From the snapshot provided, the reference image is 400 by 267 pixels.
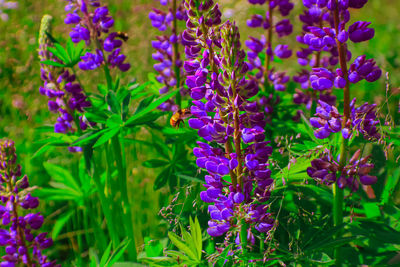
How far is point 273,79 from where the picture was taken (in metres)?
2.90

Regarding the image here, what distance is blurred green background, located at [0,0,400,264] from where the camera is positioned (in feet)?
10.2

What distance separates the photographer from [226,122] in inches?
63.6

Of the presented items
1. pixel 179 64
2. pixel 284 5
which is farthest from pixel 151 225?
pixel 284 5

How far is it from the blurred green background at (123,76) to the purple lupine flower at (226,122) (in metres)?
0.71

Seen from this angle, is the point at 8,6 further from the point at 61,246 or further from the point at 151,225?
the point at 151,225

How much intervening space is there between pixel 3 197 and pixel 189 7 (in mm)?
1235

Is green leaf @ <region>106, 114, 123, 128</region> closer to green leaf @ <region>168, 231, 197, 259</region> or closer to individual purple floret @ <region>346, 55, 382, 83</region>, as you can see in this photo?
green leaf @ <region>168, 231, 197, 259</region>

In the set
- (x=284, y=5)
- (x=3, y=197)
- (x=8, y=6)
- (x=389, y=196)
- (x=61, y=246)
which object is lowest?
(x=61, y=246)

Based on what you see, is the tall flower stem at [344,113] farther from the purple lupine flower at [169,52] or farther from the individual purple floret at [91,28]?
the individual purple floret at [91,28]

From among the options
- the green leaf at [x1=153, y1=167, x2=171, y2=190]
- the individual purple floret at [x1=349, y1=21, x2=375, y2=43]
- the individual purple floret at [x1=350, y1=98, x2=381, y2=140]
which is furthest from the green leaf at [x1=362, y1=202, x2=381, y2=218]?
the green leaf at [x1=153, y1=167, x2=171, y2=190]

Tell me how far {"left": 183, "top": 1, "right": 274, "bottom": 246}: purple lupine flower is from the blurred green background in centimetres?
71

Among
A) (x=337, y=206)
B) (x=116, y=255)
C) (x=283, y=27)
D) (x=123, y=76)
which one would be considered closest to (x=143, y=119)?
(x=116, y=255)

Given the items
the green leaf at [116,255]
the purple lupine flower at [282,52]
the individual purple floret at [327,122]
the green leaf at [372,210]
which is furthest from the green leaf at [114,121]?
the green leaf at [372,210]

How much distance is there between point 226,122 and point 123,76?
2682 mm
